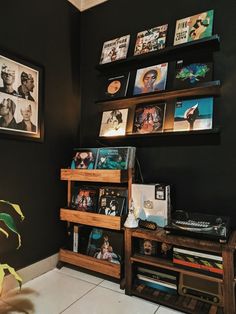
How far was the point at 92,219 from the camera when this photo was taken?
1799mm

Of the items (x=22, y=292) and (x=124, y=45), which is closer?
(x=22, y=292)

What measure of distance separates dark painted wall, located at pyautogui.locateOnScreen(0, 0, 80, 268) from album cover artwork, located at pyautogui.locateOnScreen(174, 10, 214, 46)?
103 centimetres

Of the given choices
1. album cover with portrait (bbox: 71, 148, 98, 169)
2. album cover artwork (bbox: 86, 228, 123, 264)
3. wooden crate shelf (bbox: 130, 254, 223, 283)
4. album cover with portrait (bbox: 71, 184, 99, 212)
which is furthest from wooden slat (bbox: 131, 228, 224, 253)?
album cover with portrait (bbox: 71, 148, 98, 169)

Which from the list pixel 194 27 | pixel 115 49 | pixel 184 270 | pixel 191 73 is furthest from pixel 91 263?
pixel 194 27

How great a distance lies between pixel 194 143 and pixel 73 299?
137 cm

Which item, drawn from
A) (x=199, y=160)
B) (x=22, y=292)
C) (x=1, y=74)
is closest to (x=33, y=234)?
(x=22, y=292)

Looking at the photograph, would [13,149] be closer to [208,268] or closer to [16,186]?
[16,186]

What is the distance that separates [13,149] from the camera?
5.51 ft

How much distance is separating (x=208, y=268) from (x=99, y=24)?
7.49ft

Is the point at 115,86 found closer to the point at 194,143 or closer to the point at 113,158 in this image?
the point at 113,158

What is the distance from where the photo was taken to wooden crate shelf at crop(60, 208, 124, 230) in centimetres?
169

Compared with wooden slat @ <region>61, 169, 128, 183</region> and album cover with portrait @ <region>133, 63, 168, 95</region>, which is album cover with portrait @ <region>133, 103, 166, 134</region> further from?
wooden slat @ <region>61, 169, 128, 183</region>

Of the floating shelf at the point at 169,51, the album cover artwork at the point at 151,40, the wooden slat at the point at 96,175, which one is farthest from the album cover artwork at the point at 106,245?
the album cover artwork at the point at 151,40

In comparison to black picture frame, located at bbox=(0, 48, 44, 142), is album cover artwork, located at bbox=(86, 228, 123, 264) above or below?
below
